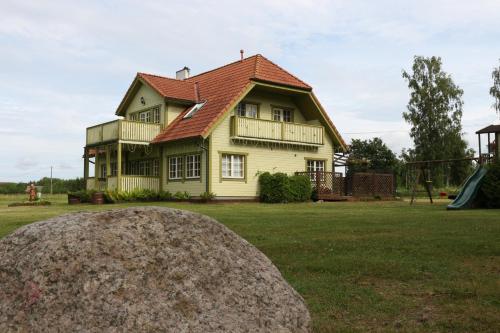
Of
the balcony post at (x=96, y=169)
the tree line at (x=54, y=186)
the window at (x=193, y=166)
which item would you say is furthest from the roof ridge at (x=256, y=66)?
the tree line at (x=54, y=186)

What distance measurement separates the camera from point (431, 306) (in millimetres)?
5062

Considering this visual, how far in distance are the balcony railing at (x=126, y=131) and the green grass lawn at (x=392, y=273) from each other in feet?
65.9

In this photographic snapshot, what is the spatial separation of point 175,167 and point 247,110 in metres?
5.19

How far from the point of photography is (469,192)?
19.9m

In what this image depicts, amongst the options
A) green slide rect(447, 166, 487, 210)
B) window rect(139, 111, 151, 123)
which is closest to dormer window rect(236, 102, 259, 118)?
window rect(139, 111, 151, 123)

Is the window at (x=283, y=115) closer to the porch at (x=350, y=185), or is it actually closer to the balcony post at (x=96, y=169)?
the porch at (x=350, y=185)

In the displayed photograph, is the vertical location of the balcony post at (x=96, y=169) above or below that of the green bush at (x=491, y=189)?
above

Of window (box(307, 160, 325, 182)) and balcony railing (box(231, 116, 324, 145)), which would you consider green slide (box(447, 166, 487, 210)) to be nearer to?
balcony railing (box(231, 116, 324, 145))

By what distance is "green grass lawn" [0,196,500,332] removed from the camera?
4699mm

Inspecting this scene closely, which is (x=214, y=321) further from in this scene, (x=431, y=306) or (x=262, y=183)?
(x=262, y=183)

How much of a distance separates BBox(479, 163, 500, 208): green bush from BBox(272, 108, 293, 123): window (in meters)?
14.1

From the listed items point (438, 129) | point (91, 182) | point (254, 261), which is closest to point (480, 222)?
point (254, 261)

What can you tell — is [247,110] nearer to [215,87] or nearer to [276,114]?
[276,114]

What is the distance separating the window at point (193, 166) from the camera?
28.7 metres
